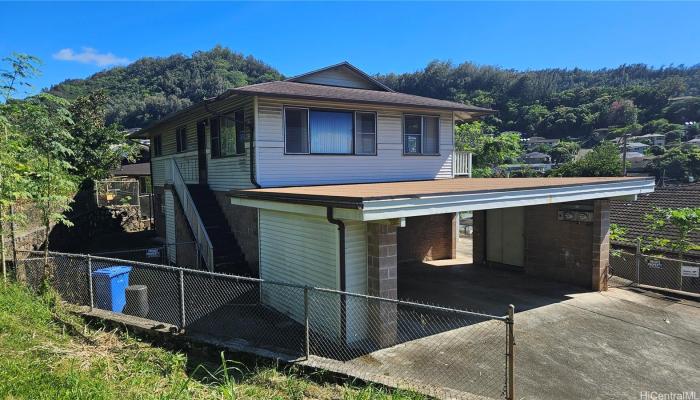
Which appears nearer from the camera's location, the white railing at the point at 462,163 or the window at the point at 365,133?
the window at the point at 365,133

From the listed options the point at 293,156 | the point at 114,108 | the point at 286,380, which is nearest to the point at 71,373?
the point at 286,380

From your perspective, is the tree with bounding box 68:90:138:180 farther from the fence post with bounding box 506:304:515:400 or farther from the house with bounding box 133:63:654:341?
the fence post with bounding box 506:304:515:400

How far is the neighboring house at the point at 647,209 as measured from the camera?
621 inches

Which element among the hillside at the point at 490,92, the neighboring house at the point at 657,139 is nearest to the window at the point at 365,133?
the hillside at the point at 490,92

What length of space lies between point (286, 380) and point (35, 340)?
3.63 metres

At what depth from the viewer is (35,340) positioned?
5.79 metres

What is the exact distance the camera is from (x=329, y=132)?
1141 cm

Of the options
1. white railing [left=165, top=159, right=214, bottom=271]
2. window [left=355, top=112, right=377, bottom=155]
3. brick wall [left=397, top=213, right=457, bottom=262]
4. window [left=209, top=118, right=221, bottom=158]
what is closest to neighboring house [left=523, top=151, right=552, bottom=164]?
brick wall [left=397, top=213, right=457, bottom=262]

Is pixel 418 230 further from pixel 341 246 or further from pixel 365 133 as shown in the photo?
pixel 341 246

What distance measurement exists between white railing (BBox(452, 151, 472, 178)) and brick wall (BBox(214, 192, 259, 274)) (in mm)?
7671

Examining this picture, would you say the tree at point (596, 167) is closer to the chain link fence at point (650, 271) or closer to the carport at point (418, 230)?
the chain link fence at point (650, 271)

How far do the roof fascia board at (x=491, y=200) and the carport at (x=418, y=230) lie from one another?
17 mm

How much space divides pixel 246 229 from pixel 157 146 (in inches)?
396

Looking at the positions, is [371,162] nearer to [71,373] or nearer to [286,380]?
[286,380]
